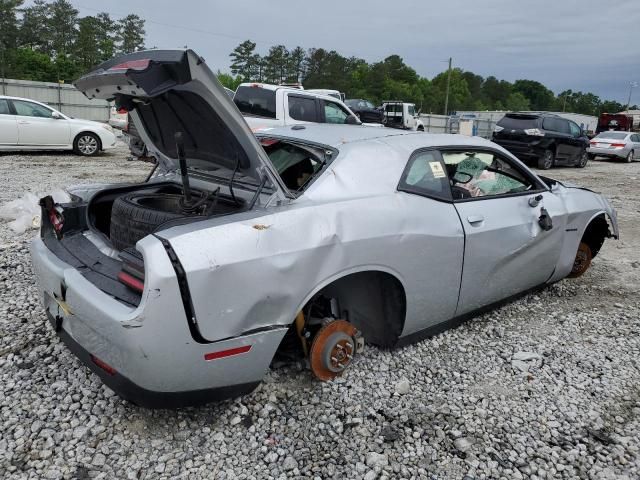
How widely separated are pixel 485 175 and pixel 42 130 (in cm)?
1181

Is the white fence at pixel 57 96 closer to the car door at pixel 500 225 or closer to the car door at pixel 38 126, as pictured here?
the car door at pixel 38 126

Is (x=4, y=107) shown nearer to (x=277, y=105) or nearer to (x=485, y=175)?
(x=277, y=105)

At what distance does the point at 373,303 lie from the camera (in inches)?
122

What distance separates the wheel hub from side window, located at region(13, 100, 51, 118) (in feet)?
39.5

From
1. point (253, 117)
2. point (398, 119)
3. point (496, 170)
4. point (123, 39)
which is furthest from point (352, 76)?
point (496, 170)

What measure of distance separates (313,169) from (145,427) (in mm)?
1706

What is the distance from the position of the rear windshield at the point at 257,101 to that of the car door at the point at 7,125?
5.76 metres

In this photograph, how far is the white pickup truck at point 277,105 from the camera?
389 inches

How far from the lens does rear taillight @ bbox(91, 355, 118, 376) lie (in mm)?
2328

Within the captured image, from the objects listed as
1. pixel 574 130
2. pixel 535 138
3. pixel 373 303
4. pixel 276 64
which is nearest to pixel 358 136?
pixel 373 303

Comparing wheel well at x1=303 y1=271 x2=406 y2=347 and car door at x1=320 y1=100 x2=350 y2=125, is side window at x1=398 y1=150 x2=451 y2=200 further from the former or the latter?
car door at x1=320 y1=100 x2=350 y2=125

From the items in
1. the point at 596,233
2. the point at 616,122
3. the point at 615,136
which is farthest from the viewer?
the point at 616,122

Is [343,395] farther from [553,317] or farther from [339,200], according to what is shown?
[553,317]

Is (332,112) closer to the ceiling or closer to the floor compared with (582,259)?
closer to the ceiling
